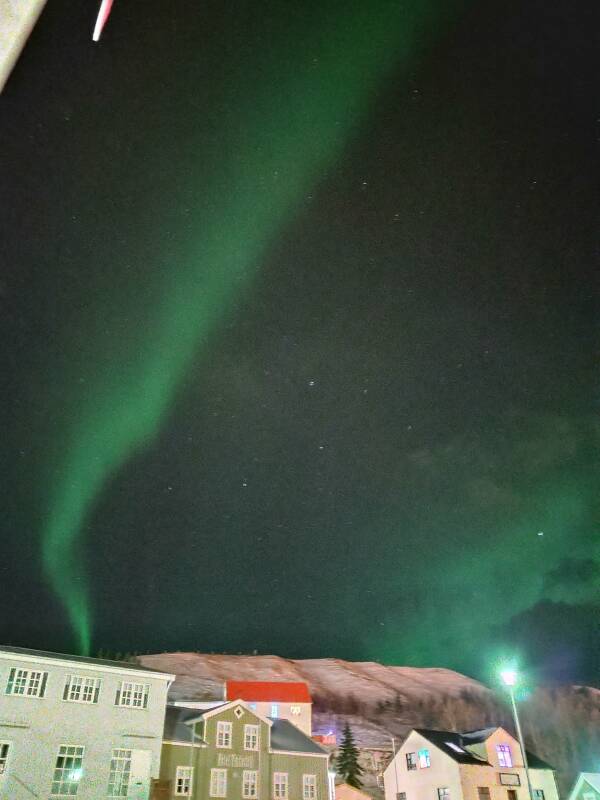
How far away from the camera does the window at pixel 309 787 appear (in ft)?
103

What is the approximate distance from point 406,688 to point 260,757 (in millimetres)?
71456

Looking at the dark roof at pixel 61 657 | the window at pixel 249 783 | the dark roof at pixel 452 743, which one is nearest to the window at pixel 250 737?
the window at pixel 249 783

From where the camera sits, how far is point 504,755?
39.0 meters

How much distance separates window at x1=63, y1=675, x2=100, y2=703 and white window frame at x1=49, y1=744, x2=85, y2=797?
71.1 inches

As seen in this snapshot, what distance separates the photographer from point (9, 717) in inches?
988

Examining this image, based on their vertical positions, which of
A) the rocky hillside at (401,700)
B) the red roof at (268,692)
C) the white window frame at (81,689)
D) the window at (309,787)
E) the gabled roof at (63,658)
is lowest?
the window at (309,787)

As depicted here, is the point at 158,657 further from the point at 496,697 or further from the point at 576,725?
the point at 576,725

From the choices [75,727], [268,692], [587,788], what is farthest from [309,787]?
[268,692]

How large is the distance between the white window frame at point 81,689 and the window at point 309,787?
12.1 metres

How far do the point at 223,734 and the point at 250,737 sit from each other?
1.53 meters

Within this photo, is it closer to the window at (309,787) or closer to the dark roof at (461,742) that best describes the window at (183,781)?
the window at (309,787)

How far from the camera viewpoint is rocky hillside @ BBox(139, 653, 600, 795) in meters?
82.3

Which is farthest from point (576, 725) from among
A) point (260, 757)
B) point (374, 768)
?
point (260, 757)

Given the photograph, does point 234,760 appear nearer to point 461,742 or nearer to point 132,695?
point 132,695
